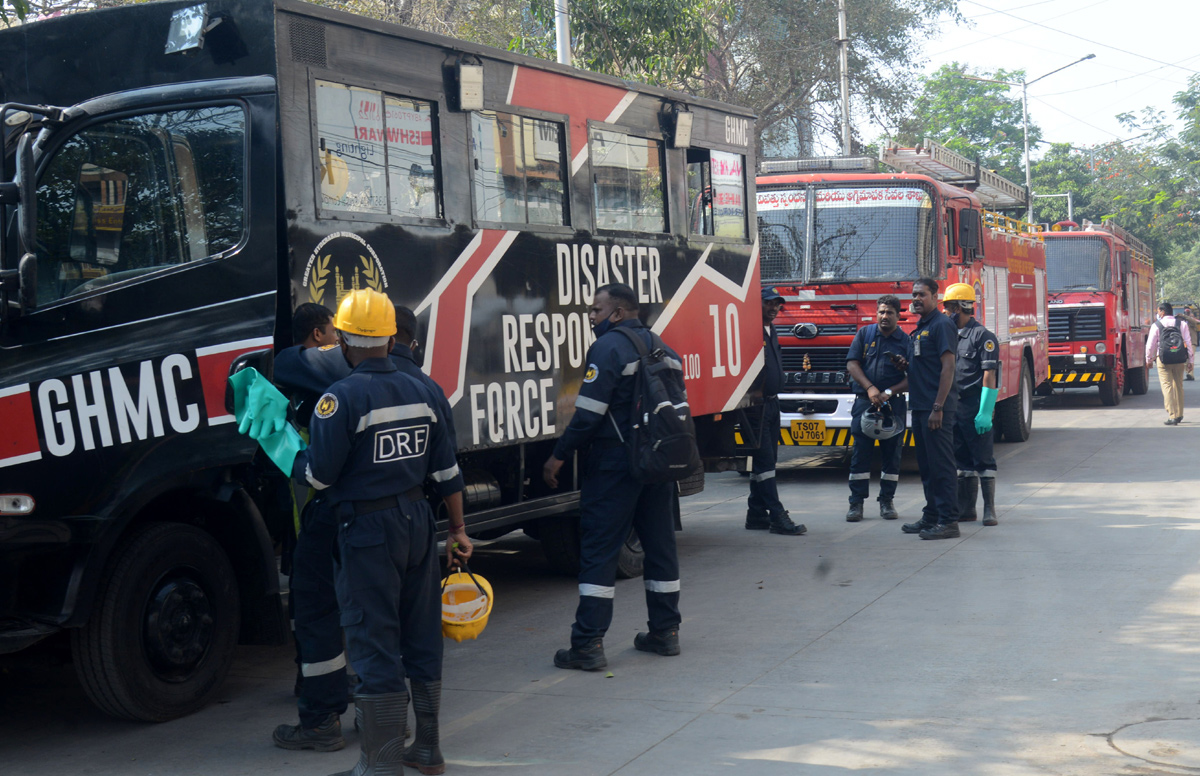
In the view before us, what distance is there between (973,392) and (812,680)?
491 cm

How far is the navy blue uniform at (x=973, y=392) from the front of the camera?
33.2 ft

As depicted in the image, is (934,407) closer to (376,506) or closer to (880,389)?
(880,389)

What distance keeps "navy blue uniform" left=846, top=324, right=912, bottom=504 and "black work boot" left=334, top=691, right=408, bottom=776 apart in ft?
22.0

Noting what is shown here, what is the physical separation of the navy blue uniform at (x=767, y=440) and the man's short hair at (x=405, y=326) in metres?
4.78

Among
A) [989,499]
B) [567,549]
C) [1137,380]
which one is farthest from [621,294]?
[1137,380]

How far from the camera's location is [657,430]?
607 cm

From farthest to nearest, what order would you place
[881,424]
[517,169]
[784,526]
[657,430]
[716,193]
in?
[881,424], [784,526], [716,193], [517,169], [657,430]

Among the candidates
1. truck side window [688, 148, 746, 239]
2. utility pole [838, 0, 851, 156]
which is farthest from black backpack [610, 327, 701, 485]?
utility pole [838, 0, 851, 156]

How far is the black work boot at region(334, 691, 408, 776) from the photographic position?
14.7ft

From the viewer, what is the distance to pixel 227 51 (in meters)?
5.55

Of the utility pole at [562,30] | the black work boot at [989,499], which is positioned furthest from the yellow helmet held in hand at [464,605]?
the utility pole at [562,30]

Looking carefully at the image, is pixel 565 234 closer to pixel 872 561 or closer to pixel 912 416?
pixel 872 561

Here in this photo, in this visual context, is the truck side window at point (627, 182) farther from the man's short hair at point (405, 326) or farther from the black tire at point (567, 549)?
the man's short hair at point (405, 326)

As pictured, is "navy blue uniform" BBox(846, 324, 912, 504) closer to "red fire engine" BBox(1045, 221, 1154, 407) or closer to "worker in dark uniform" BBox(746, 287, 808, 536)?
"worker in dark uniform" BBox(746, 287, 808, 536)
